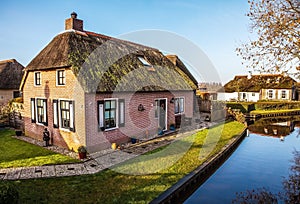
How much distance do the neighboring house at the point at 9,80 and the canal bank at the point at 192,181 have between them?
22.1m

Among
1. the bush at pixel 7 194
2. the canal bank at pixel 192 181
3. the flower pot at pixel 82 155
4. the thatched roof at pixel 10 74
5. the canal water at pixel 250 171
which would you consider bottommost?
the canal water at pixel 250 171

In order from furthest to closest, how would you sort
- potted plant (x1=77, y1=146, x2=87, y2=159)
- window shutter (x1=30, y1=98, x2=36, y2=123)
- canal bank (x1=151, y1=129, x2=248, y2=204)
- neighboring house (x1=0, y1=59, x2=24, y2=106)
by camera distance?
neighboring house (x1=0, y1=59, x2=24, y2=106), window shutter (x1=30, y1=98, x2=36, y2=123), potted plant (x1=77, y1=146, x2=87, y2=159), canal bank (x1=151, y1=129, x2=248, y2=204)

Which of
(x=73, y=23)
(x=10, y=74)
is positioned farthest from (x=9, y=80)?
(x=73, y=23)

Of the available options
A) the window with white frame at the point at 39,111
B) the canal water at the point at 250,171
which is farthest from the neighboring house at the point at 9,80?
the canal water at the point at 250,171

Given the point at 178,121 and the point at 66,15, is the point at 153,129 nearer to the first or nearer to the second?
the point at 178,121

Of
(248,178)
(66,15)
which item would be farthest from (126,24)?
(248,178)

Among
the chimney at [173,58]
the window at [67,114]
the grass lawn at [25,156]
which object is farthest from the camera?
the chimney at [173,58]

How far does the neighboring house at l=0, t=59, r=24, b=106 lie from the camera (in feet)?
72.9

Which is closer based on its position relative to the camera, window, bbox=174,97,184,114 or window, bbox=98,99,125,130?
window, bbox=98,99,125,130

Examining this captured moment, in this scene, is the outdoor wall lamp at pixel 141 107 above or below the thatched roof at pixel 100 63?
below

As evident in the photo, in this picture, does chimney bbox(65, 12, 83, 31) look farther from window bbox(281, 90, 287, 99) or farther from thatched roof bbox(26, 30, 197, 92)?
window bbox(281, 90, 287, 99)

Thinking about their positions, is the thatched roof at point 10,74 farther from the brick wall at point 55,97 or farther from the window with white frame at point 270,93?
the window with white frame at point 270,93

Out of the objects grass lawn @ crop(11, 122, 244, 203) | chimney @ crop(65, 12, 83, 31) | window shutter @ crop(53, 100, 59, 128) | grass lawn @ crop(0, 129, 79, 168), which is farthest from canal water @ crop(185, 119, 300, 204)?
chimney @ crop(65, 12, 83, 31)

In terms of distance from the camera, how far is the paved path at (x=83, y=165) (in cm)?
761
